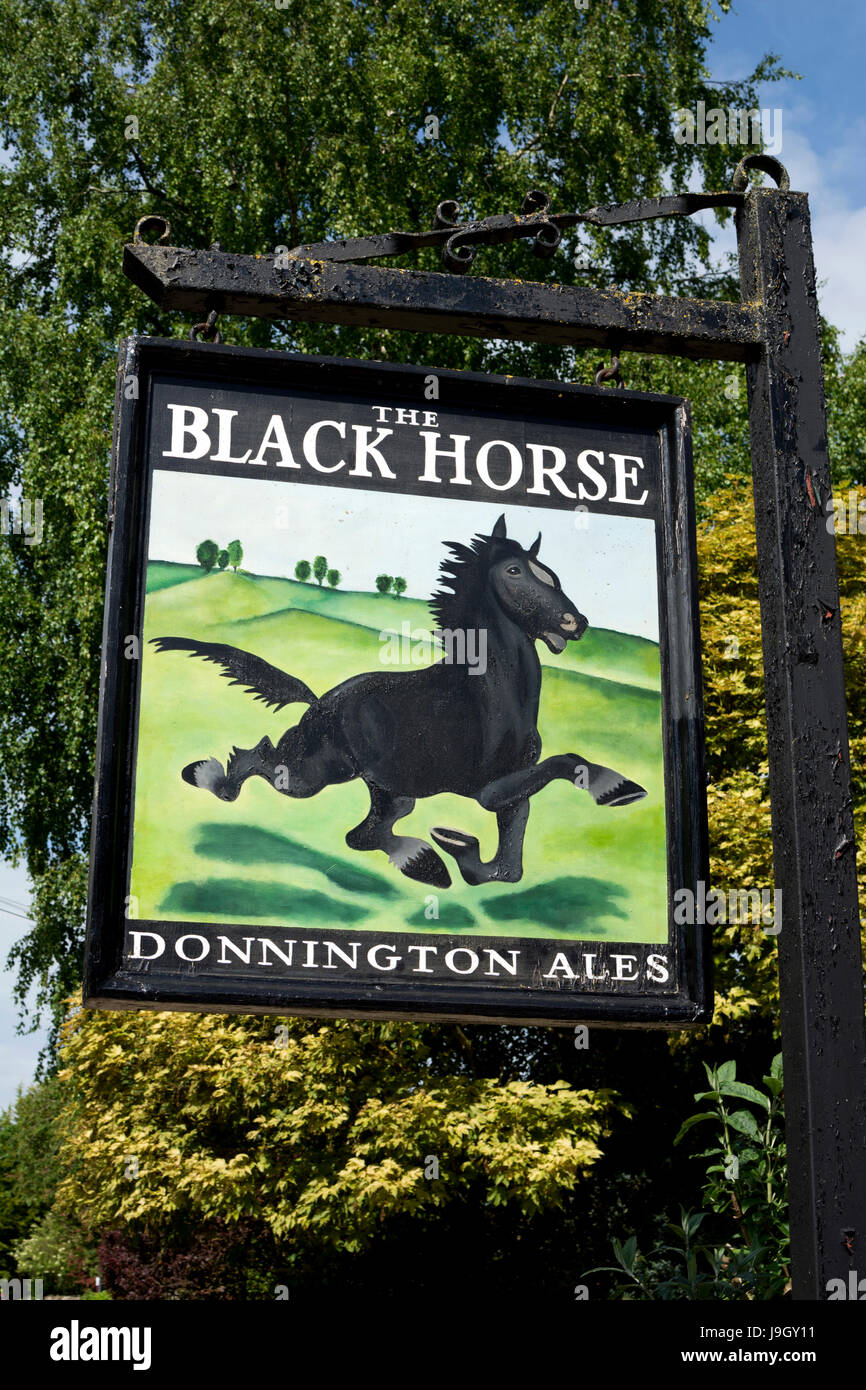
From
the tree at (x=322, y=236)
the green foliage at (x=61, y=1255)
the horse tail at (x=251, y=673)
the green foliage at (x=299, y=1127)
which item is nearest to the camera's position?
the horse tail at (x=251, y=673)

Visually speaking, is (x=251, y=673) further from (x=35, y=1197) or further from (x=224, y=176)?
(x=35, y=1197)

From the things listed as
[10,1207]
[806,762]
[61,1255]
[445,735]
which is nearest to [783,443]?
[806,762]

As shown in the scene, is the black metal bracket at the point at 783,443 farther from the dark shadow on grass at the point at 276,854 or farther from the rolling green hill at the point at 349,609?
the dark shadow on grass at the point at 276,854

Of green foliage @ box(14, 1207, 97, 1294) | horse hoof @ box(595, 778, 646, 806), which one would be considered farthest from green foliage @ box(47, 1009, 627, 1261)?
horse hoof @ box(595, 778, 646, 806)

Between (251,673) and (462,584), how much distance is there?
0.50 meters

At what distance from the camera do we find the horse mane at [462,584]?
9.41ft

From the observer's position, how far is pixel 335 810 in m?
2.68

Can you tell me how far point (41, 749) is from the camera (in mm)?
Answer: 15750

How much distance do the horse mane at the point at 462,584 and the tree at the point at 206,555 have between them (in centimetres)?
48

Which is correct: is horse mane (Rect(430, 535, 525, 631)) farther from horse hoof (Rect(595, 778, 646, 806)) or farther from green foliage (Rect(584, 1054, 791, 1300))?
green foliage (Rect(584, 1054, 791, 1300))

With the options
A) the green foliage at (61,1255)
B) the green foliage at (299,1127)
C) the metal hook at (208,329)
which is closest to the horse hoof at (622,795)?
the metal hook at (208,329)

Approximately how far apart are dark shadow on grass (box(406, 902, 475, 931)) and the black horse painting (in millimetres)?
58
